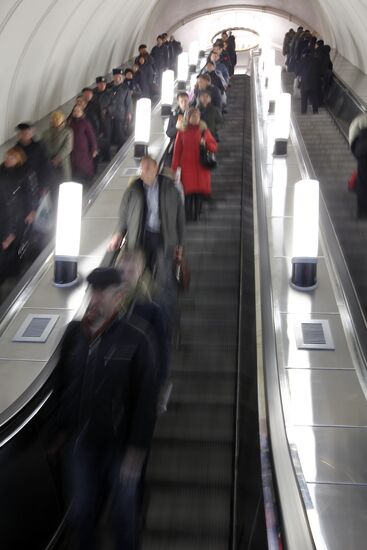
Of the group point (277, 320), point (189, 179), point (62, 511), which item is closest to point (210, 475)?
point (62, 511)

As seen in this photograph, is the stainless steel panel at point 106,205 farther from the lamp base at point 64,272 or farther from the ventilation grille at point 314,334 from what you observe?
the ventilation grille at point 314,334

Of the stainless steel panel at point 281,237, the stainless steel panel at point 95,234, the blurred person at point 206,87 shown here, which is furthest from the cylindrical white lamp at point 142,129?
the stainless steel panel at point 281,237

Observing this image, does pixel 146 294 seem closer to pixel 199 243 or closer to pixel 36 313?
pixel 36 313

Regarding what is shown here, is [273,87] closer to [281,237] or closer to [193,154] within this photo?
[193,154]

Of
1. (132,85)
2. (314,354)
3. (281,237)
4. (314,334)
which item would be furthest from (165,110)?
(314,354)

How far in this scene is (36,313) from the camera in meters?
5.60

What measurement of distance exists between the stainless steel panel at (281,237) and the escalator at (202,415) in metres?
0.60

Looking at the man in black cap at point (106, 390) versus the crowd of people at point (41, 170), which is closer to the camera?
the man in black cap at point (106, 390)

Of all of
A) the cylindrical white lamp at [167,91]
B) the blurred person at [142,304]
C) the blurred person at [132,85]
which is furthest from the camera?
the cylindrical white lamp at [167,91]

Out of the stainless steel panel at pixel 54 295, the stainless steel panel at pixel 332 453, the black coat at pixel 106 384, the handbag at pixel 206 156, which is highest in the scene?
the black coat at pixel 106 384

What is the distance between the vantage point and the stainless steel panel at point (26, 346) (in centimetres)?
491

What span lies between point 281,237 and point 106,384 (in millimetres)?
4265

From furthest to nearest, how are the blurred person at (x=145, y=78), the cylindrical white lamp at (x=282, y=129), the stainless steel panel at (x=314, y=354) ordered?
the blurred person at (x=145, y=78)
the cylindrical white lamp at (x=282, y=129)
the stainless steel panel at (x=314, y=354)

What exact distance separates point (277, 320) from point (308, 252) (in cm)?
79
